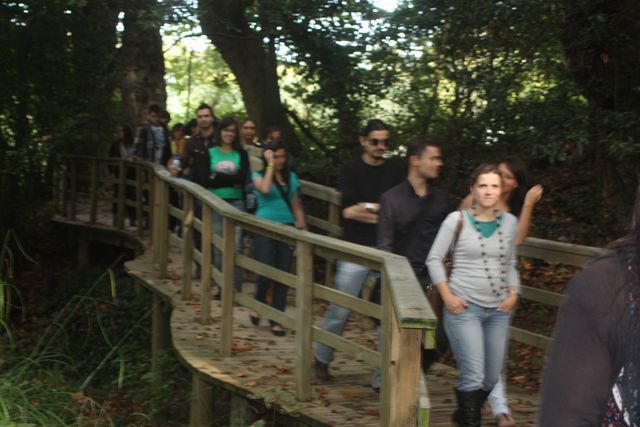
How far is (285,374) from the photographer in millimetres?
7508

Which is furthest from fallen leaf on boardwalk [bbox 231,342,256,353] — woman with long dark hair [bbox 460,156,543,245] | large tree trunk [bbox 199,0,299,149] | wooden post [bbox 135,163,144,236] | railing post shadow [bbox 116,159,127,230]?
railing post shadow [bbox 116,159,127,230]

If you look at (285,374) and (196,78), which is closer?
(285,374)

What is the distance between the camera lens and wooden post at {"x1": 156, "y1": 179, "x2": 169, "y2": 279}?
37.9 feet

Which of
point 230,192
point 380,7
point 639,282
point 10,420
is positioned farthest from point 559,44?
point 639,282

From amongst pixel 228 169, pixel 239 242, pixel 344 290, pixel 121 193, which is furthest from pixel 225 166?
pixel 121 193

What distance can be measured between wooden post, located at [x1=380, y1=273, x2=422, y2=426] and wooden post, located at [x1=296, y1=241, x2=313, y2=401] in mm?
1398

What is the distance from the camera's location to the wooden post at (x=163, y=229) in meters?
11.6

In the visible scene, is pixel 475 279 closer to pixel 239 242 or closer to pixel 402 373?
pixel 402 373

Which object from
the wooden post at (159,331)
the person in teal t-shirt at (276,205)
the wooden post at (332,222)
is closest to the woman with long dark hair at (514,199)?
the person in teal t-shirt at (276,205)

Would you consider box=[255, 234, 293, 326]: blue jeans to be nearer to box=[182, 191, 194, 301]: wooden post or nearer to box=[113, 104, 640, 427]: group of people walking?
box=[113, 104, 640, 427]: group of people walking

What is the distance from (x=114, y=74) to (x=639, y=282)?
16856mm

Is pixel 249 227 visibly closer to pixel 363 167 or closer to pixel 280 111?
pixel 363 167

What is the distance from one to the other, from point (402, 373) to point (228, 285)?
3.46 m

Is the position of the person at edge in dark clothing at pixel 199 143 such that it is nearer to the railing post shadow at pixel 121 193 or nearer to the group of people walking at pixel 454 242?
the group of people walking at pixel 454 242
